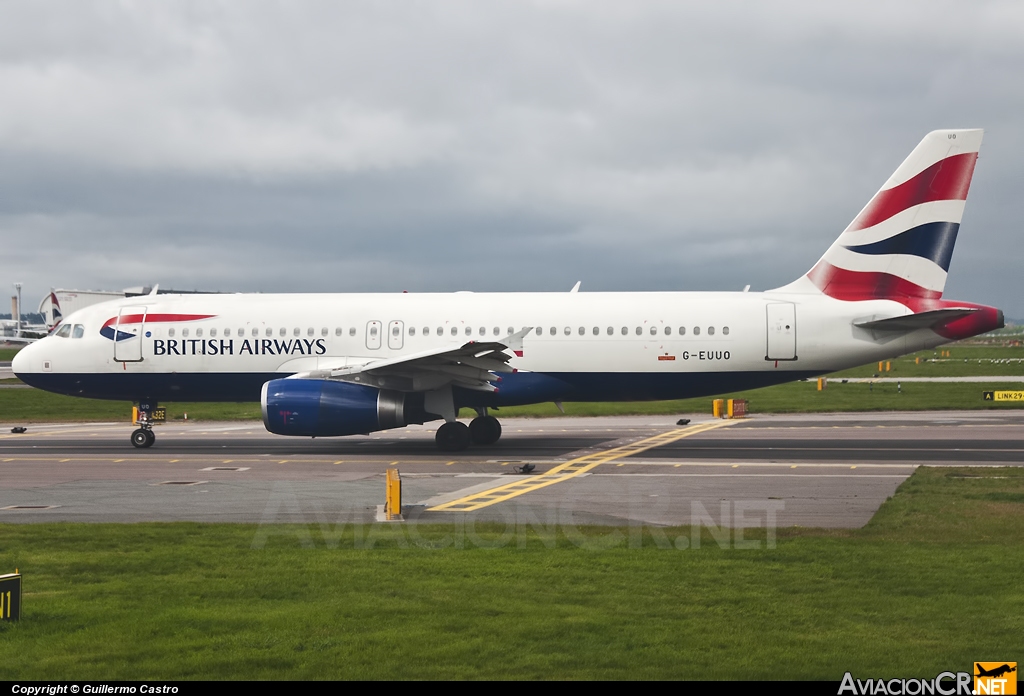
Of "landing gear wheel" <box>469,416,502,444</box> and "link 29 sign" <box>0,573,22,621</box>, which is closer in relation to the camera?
"link 29 sign" <box>0,573,22,621</box>

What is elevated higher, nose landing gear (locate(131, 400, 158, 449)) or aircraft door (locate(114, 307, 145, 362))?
aircraft door (locate(114, 307, 145, 362))

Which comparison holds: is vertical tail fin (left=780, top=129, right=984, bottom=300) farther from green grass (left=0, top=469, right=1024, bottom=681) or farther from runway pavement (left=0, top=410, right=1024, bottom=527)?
green grass (left=0, top=469, right=1024, bottom=681)

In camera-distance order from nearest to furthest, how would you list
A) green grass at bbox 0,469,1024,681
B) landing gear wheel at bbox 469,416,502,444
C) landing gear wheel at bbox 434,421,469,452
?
1. green grass at bbox 0,469,1024,681
2. landing gear wheel at bbox 434,421,469,452
3. landing gear wheel at bbox 469,416,502,444

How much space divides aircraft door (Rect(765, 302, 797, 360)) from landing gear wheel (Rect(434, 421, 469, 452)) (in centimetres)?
829

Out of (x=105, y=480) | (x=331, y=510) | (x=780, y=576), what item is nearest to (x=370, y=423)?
(x=105, y=480)

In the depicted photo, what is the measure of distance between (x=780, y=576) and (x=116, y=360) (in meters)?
22.5

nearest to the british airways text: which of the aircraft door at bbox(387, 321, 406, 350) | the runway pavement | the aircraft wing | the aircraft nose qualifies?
the aircraft wing

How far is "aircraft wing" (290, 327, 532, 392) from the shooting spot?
2448cm

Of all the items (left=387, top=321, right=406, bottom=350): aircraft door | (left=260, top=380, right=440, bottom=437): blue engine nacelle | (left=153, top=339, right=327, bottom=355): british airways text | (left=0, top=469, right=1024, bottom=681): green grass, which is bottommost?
(left=0, top=469, right=1024, bottom=681): green grass

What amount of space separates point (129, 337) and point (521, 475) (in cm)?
1346

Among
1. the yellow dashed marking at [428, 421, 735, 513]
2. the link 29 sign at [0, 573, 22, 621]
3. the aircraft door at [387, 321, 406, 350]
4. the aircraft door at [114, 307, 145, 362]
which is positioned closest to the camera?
the link 29 sign at [0, 573, 22, 621]

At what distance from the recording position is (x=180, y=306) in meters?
28.4

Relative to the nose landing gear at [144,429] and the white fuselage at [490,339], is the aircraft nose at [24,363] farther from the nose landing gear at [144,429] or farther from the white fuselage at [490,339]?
the nose landing gear at [144,429]

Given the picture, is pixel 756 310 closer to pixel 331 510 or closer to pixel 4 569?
pixel 331 510
